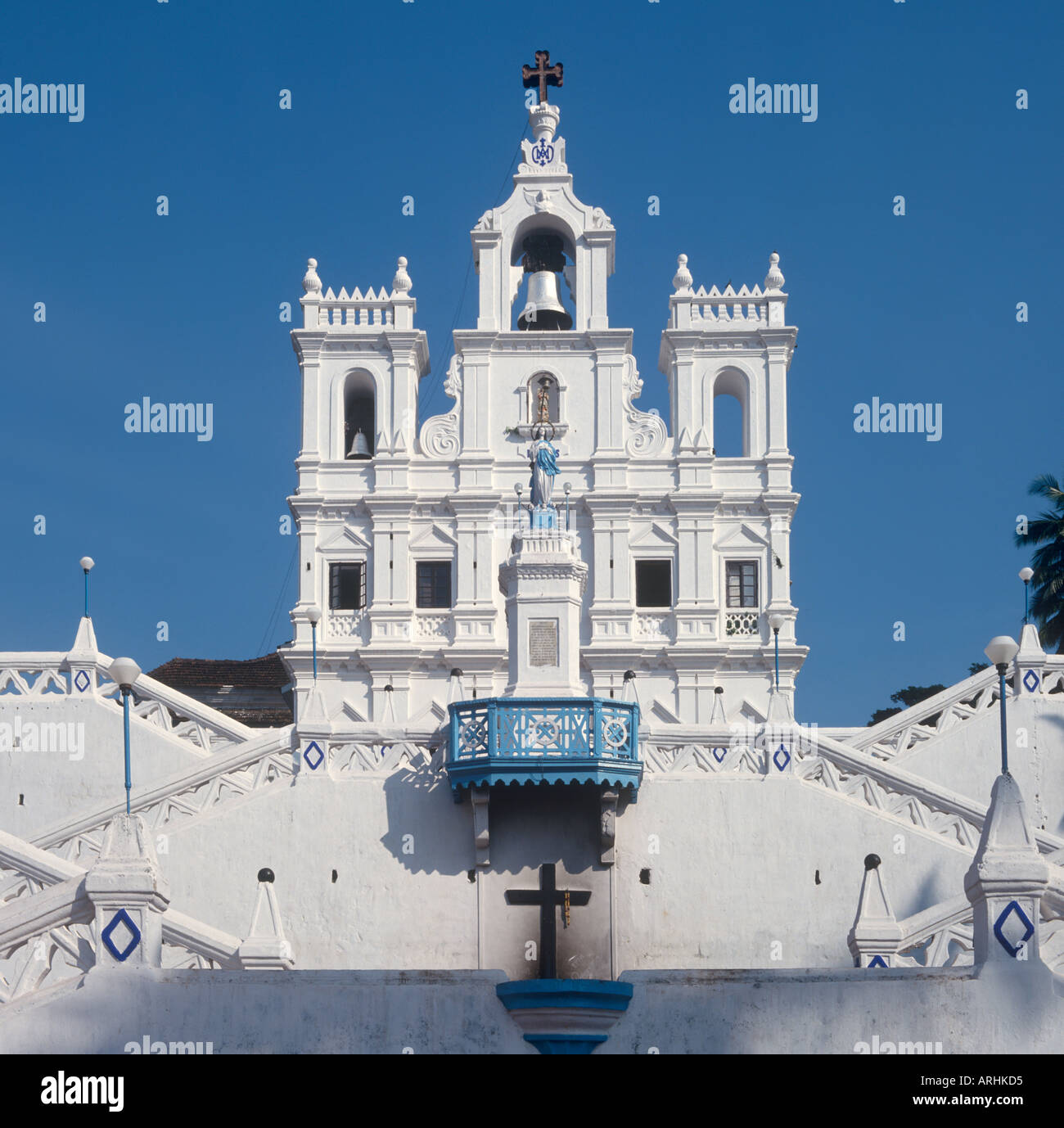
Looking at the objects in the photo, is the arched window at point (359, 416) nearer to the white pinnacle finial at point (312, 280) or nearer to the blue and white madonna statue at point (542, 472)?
the white pinnacle finial at point (312, 280)

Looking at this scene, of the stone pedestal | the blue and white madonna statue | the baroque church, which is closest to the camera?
the baroque church

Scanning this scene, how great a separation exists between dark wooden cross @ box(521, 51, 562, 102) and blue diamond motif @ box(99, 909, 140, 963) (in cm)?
3306

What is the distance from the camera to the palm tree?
44.3 meters

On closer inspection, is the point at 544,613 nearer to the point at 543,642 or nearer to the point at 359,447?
the point at 543,642

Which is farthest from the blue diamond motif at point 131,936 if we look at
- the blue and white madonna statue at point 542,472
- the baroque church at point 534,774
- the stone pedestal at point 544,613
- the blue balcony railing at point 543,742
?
the blue and white madonna statue at point 542,472

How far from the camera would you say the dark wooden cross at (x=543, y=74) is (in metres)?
50.3

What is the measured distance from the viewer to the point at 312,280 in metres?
48.2

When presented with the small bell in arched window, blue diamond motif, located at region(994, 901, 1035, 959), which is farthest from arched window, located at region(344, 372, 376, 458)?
blue diamond motif, located at region(994, 901, 1035, 959)

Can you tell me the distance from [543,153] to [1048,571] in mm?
16722

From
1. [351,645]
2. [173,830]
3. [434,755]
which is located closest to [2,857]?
[173,830]

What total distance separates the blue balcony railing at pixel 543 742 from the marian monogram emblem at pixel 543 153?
2232 cm

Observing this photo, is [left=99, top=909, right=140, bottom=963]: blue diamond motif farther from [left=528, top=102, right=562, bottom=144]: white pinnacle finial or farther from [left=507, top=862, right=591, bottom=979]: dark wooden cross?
[left=528, top=102, right=562, bottom=144]: white pinnacle finial

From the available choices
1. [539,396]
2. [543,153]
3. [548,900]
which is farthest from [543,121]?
[548,900]
